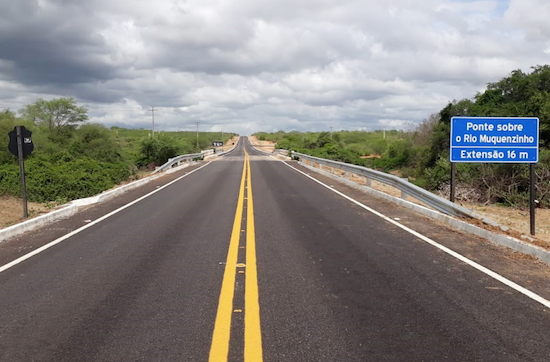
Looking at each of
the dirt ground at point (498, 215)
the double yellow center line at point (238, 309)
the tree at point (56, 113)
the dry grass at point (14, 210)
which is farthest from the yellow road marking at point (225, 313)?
the tree at point (56, 113)

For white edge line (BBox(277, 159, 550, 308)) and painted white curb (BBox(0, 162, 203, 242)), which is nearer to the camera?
white edge line (BBox(277, 159, 550, 308))

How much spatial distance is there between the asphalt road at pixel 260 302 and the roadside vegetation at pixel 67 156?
11.6 metres

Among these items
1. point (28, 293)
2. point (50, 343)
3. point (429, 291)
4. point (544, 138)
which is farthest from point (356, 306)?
point (544, 138)

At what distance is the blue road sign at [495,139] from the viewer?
33.7ft

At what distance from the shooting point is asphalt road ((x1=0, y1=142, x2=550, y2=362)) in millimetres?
4082

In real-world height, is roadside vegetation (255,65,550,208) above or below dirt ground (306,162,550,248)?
above

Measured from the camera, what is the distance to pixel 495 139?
10789 millimetres

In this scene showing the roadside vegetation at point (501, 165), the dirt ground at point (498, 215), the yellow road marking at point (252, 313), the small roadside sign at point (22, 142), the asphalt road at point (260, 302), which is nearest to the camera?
the yellow road marking at point (252, 313)

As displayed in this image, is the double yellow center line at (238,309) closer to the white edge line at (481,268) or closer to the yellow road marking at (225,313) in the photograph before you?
the yellow road marking at (225,313)

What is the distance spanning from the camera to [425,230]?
32.0ft

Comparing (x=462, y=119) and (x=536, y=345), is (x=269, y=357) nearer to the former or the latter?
(x=536, y=345)

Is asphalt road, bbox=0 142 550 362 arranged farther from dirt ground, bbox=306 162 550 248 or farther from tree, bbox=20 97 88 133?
tree, bbox=20 97 88 133

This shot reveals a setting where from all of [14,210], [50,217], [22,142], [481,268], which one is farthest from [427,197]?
[14,210]

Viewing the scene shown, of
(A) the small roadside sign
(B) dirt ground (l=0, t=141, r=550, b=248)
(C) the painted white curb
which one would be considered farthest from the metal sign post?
(A) the small roadside sign
